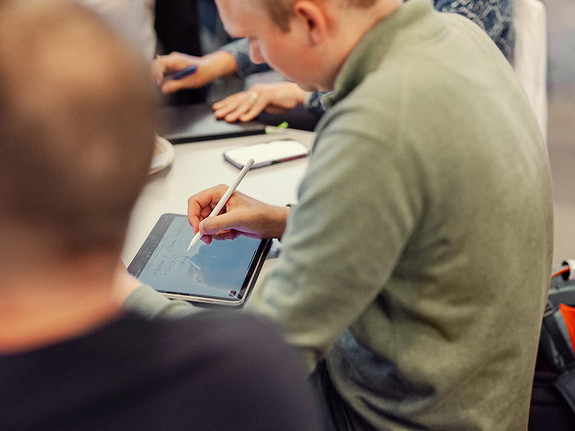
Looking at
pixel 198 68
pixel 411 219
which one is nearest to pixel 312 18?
pixel 411 219

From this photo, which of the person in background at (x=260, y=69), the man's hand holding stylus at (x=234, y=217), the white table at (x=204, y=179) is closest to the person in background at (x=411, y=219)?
the man's hand holding stylus at (x=234, y=217)

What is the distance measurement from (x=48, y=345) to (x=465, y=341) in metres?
0.48

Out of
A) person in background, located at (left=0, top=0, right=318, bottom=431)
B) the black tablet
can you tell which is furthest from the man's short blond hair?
the black tablet

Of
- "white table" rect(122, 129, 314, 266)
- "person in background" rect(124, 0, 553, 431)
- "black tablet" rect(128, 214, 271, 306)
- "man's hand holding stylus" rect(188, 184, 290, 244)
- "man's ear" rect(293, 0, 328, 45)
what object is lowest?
"white table" rect(122, 129, 314, 266)

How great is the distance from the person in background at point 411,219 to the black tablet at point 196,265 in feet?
0.46

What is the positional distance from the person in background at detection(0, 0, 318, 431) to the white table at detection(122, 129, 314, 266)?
0.62 m

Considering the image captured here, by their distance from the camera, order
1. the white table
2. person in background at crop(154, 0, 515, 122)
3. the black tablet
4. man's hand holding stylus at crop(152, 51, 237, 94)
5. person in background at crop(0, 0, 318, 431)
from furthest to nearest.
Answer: man's hand holding stylus at crop(152, 51, 237, 94)
person in background at crop(154, 0, 515, 122)
the white table
the black tablet
person in background at crop(0, 0, 318, 431)

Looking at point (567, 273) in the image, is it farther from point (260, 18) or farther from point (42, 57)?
point (42, 57)

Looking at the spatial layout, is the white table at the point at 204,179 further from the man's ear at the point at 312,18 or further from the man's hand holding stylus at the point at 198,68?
the man's ear at the point at 312,18

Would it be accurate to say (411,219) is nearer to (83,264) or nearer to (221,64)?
(83,264)

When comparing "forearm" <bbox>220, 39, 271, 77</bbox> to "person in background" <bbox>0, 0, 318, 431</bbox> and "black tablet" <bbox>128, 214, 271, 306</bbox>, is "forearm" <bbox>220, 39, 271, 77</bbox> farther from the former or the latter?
"person in background" <bbox>0, 0, 318, 431</bbox>

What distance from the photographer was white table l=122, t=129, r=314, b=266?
1.09m

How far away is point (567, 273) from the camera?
41.6 inches

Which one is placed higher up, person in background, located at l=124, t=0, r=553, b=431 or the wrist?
person in background, located at l=124, t=0, r=553, b=431
